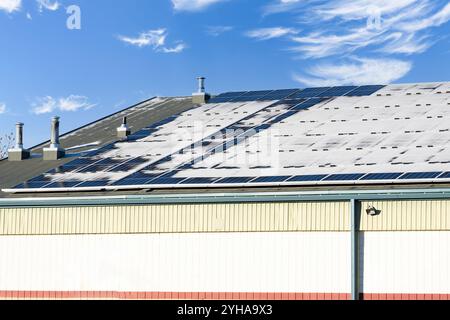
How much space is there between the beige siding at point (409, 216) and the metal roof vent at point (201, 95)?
24.3 m

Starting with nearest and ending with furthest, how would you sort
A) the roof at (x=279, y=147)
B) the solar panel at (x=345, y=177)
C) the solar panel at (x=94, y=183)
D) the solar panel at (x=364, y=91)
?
the solar panel at (x=345, y=177), the roof at (x=279, y=147), the solar panel at (x=94, y=183), the solar panel at (x=364, y=91)

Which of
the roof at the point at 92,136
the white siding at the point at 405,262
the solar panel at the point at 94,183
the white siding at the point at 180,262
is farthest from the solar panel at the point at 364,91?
the white siding at the point at 405,262

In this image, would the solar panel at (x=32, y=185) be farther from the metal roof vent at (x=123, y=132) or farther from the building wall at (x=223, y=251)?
the metal roof vent at (x=123, y=132)

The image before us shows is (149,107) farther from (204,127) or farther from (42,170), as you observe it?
(42,170)

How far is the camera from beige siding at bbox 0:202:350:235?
105 ft

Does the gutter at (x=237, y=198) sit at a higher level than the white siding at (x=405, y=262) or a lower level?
higher

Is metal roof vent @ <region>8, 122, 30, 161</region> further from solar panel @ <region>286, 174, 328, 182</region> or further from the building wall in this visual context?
solar panel @ <region>286, 174, 328, 182</region>

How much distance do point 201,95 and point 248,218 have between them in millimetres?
22578

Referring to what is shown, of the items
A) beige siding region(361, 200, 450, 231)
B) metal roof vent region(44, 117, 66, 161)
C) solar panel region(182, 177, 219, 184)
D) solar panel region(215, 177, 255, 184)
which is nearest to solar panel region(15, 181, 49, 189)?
metal roof vent region(44, 117, 66, 161)

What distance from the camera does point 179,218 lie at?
33.8 metres

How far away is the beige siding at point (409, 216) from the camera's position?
30656 millimetres

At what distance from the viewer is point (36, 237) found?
35688mm

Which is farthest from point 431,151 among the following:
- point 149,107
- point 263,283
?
point 149,107
